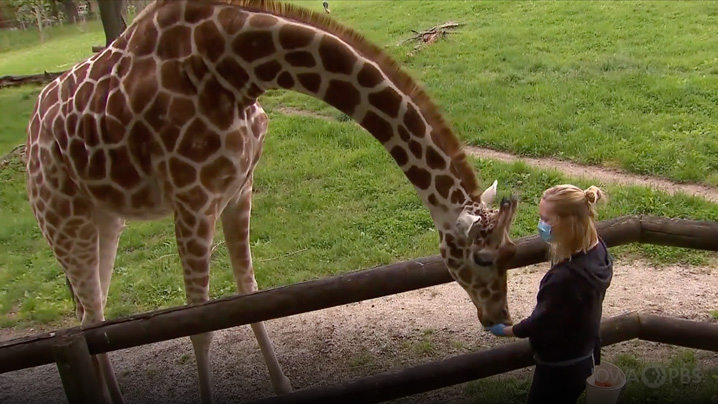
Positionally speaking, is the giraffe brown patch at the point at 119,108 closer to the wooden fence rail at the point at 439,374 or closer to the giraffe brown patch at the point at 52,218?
the giraffe brown patch at the point at 52,218

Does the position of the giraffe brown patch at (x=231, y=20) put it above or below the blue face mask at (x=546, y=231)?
above

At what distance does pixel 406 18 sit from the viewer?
14336 mm

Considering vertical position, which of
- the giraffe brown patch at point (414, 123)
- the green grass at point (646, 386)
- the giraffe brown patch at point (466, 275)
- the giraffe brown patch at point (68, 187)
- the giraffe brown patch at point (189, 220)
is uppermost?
the giraffe brown patch at point (414, 123)

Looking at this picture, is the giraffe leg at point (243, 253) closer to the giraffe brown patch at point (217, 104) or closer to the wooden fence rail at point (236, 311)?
the giraffe brown patch at point (217, 104)

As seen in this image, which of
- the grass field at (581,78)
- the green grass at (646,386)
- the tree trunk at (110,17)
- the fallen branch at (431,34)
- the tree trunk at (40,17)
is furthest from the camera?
the tree trunk at (40,17)

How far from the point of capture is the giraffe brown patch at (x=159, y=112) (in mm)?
3088

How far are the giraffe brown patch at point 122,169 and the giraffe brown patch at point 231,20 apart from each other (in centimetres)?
77

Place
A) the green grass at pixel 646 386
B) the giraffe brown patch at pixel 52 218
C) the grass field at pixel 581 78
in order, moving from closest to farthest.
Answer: the green grass at pixel 646 386 → the giraffe brown patch at pixel 52 218 → the grass field at pixel 581 78

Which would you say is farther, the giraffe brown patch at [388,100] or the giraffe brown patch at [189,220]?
the giraffe brown patch at [189,220]

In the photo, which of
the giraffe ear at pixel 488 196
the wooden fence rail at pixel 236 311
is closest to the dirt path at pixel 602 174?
the wooden fence rail at pixel 236 311

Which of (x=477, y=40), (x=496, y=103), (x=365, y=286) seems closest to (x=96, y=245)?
(x=365, y=286)

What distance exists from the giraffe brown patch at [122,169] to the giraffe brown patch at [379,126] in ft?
3.80

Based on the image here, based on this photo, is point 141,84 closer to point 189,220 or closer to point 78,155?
point 78,155

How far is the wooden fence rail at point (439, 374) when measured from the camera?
10.9 ft
